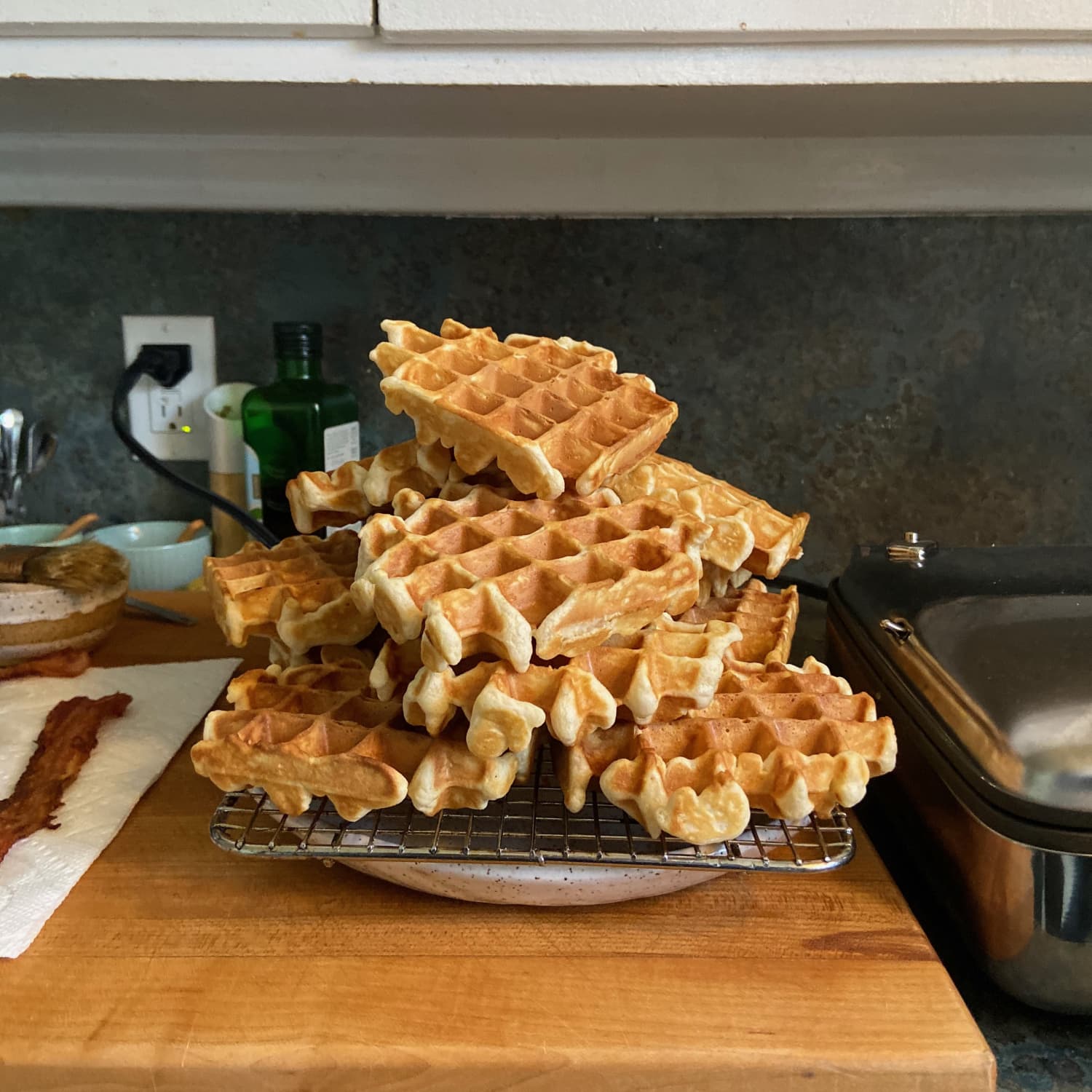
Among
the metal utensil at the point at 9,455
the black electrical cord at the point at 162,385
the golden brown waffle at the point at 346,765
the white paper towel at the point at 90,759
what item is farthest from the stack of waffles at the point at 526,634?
the metal utensil at the point at 9,455

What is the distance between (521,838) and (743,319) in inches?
31.2

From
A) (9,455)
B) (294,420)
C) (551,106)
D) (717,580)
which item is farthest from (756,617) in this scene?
(9,455)

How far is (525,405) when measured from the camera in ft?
2.22

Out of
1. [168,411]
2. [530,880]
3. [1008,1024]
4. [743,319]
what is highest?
[743,319]

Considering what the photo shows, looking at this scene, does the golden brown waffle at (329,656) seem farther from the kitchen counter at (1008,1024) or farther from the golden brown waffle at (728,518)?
the kitchen counter at (1008,1024)

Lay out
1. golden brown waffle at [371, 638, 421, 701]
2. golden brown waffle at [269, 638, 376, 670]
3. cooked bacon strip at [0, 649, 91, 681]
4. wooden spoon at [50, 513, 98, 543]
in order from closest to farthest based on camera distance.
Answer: golden brown waffle at [371, 638, 421, 701]
golden brown waffle at [269, 638, 376, 670]
cooked bacon strip at [0, 649, 91, 681]
wooden spoon at [50, 513, 98, 543]

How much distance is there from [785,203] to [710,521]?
0.59 metres

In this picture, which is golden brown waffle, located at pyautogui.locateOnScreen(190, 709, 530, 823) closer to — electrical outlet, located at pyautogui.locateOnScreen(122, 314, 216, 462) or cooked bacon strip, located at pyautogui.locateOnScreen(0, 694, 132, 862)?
cooked bacon strip, located at pyautogui.locateOnScreen(0, 694, 132, 862)

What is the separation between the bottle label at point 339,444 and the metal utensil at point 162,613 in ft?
0.83

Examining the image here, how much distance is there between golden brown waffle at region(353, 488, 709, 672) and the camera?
515 millimetres

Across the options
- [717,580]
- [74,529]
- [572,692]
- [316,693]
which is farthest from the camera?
[74,529]

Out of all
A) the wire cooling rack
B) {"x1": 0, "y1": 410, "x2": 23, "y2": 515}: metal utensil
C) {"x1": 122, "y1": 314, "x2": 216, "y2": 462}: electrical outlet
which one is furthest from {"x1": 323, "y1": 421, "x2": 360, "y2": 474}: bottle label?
the wire cooling rack

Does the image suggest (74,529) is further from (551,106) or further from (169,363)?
(551,106)

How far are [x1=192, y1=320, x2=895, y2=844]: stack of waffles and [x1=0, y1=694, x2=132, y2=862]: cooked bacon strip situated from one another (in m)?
0.19
